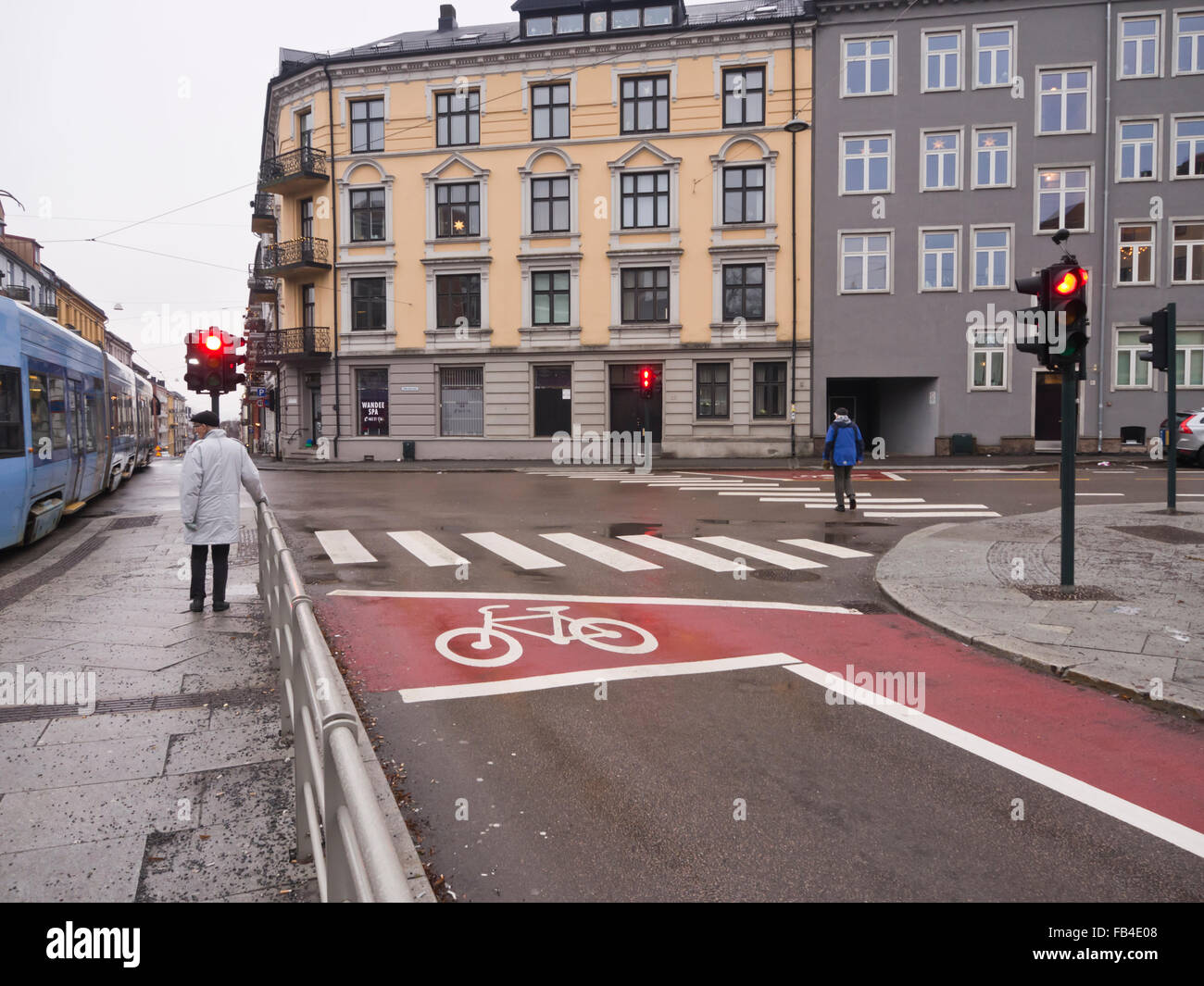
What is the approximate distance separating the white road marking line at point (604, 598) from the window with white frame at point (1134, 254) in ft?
97.3

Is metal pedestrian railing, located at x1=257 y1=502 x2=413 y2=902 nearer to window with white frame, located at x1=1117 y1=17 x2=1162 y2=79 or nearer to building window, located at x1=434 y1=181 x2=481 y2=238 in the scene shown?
building window, located at x1=434 y1=181 x2=481 y2=238

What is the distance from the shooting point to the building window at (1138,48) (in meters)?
31.5

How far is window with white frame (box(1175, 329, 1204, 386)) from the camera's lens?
31.7 m

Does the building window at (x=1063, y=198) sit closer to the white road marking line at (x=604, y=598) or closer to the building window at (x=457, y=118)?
the building window at (x=457, y=118)

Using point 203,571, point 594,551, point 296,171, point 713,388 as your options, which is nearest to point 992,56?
point 713,388

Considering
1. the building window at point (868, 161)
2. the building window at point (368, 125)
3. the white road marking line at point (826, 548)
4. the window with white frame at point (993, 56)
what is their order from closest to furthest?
1. the white road marking line at point (826, 548)
2. the window with white frame at point (993, 56)
3. the building window at point (868, 161)
4. the building window at point (368, 125)

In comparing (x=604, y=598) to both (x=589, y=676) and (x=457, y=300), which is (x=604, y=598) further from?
(x=457, y=300)

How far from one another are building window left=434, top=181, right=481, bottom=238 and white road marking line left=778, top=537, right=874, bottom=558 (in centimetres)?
2556

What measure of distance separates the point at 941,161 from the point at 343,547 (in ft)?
93.1

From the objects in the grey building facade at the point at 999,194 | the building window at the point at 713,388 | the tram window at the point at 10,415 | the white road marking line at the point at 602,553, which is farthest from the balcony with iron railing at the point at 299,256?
the white road marking line at the point at 602,553
